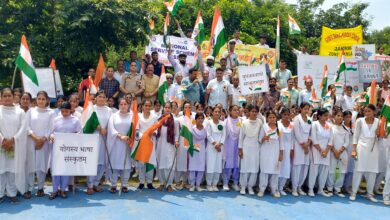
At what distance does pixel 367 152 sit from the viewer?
7.74 m

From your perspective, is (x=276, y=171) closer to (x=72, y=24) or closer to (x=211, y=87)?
(x=211, y=87)

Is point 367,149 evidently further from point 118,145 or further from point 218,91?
point 118,145

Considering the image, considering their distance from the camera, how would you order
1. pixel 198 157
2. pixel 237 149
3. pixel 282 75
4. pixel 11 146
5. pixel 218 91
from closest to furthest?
pixel 11 146, pixel 198 157, pixel 237 149, pixel 218 91, pixel 282 75

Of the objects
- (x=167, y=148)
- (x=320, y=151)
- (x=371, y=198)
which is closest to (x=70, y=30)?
(x=167, y=148)

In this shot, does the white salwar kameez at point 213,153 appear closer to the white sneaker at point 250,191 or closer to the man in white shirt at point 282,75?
the white sneaker at point 250,191

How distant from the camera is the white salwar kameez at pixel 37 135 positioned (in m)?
6.66

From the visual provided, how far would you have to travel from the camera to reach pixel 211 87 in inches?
364

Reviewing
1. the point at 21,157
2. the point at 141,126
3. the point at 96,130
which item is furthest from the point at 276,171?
the point at 21,157

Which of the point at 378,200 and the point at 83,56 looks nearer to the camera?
the point at 378,200

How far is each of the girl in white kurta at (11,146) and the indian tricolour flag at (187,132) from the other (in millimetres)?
2758

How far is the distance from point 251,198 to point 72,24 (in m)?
5.68

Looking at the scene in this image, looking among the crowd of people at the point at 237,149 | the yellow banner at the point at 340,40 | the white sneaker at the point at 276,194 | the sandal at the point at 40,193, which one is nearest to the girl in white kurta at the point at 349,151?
the crowd of people at the point at 237,149

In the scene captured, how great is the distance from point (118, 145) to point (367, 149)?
4748 mm

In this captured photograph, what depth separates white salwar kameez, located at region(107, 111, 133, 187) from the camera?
7.24m
